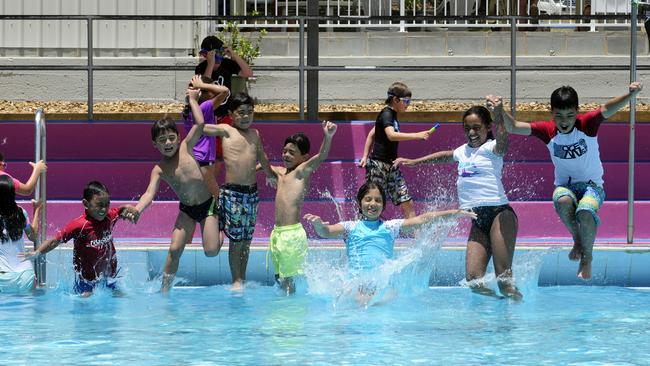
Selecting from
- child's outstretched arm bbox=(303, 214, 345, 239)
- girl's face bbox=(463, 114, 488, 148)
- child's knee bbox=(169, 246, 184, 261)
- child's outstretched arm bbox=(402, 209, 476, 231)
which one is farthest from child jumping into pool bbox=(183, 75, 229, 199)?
girl's face bbox=(463, 114, 488, 148)

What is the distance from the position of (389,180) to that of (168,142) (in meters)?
2.34

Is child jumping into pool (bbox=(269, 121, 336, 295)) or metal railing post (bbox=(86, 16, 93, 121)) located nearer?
child jumping into pool (bbox=(269, 121, 336, 295))

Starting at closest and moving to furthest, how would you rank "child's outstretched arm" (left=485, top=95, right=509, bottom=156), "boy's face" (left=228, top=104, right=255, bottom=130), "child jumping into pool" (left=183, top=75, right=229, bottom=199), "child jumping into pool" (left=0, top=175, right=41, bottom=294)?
"child's outstretched arm" (left=485, top=95, right=509, bottom=156), "child jumping into pool" (left=0, top=175, right=41, bottom=294), "boy's face" (left=228, top=104, right=255, bottom=130), "child jumping into pool" (left=183, top=75, right=229, bottom=199)

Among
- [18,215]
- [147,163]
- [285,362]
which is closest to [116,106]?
[147,163]

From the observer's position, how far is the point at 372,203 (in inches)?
361

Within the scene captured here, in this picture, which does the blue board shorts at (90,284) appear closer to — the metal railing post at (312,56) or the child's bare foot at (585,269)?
the child's bare foot at (585,269)

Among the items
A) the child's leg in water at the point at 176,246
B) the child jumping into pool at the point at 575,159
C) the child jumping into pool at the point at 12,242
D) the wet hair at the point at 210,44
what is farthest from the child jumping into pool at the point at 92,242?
the child jumping into pool at the point at 575,159

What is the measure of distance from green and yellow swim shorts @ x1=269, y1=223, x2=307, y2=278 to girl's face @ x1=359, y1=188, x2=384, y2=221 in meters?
0.79

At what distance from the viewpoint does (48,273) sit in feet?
34.5

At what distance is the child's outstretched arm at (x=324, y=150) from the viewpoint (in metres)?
9.58

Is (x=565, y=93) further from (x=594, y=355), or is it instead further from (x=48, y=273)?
(x=48, y=273)

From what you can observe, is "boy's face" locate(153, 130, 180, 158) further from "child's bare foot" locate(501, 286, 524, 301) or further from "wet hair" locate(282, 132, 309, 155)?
"child's bare foot" locate(501, 286, 524, 301)

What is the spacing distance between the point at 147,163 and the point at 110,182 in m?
0.41

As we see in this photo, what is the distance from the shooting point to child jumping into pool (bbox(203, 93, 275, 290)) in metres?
10.1
